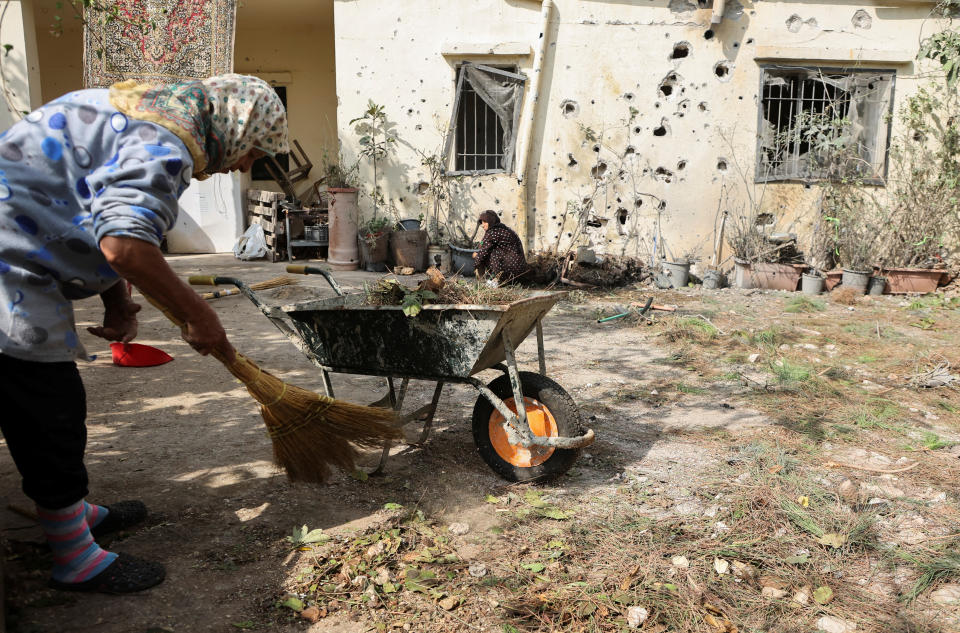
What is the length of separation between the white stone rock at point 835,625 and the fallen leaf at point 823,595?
3.3 inches

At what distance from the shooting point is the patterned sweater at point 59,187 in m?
1.85

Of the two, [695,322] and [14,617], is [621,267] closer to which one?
[695,322]

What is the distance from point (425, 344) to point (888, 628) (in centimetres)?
198

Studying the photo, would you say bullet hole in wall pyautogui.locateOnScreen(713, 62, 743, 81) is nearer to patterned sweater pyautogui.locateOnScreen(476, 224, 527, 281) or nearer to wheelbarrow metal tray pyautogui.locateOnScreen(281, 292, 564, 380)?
patterned sweater pyautogui.locateOnScreen(476, 224, 527, 281)

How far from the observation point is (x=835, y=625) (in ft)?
7.18

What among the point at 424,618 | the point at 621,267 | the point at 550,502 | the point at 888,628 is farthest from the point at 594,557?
the point at 621,267

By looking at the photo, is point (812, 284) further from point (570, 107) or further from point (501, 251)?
point (501, 251)

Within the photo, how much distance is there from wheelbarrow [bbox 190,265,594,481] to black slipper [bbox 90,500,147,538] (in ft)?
3.02

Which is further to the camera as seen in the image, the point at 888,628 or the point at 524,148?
the point at 524,148

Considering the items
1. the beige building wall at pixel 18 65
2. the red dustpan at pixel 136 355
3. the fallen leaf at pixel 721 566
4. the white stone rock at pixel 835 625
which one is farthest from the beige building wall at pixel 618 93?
the white stone rock at pixel 835 625

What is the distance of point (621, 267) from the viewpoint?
918cm

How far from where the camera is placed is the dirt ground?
2.22m

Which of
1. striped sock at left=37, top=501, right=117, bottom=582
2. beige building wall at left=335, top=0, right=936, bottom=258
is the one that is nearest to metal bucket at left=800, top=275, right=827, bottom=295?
beige building wall at left=335, top=0, right=936, bottom=258

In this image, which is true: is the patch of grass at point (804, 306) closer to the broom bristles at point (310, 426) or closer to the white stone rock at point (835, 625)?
the white stone rock at point (835, 625)
